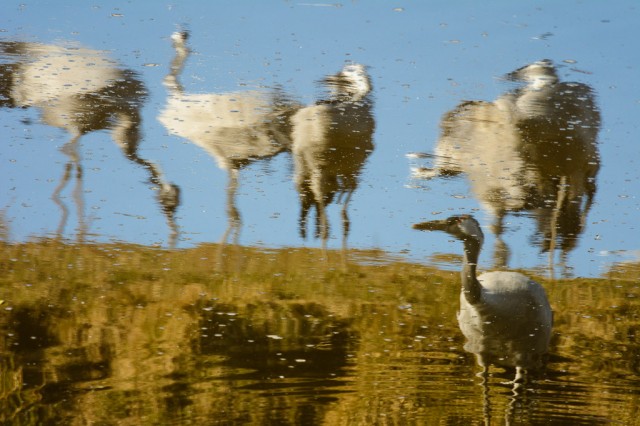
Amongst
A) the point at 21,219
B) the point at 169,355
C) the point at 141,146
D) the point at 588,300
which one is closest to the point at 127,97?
the point at 141,146

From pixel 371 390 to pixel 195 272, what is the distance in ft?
1.94

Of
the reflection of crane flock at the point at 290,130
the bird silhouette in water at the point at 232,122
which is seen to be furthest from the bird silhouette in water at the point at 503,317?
the bird silhouette in water at the point at 232,122

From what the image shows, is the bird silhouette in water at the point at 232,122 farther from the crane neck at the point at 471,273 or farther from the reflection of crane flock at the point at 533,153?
the crane neck at the point at 471,273

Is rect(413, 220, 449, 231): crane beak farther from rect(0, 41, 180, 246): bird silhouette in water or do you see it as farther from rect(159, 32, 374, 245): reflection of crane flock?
rect(0, 41, 180, 246): bird silhouette in water

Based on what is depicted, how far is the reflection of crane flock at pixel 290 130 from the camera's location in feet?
8.12

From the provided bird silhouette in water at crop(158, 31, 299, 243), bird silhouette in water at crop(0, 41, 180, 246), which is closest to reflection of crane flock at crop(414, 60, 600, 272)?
bird silhouette in water at crop(158, 31, 299, 243)

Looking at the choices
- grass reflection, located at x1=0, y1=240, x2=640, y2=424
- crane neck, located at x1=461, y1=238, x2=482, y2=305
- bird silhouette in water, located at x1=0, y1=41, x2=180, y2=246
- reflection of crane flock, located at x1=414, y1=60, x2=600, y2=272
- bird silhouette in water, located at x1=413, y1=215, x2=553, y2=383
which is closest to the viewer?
grass reflection, located at x1=0, y1=240, x2=640, y2=424

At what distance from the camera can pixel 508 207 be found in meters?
2.36

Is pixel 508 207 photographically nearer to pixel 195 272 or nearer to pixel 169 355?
pixel 195 272

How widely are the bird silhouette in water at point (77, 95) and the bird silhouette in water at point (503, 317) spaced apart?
0.80 metres

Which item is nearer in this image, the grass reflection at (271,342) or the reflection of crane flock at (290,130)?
the grass reflection at (271,342)

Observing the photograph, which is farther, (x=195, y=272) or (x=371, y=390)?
(x=195, y=272)

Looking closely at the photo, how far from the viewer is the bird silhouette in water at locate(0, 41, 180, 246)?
8.10ft

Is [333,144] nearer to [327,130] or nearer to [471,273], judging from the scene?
[327,130]
